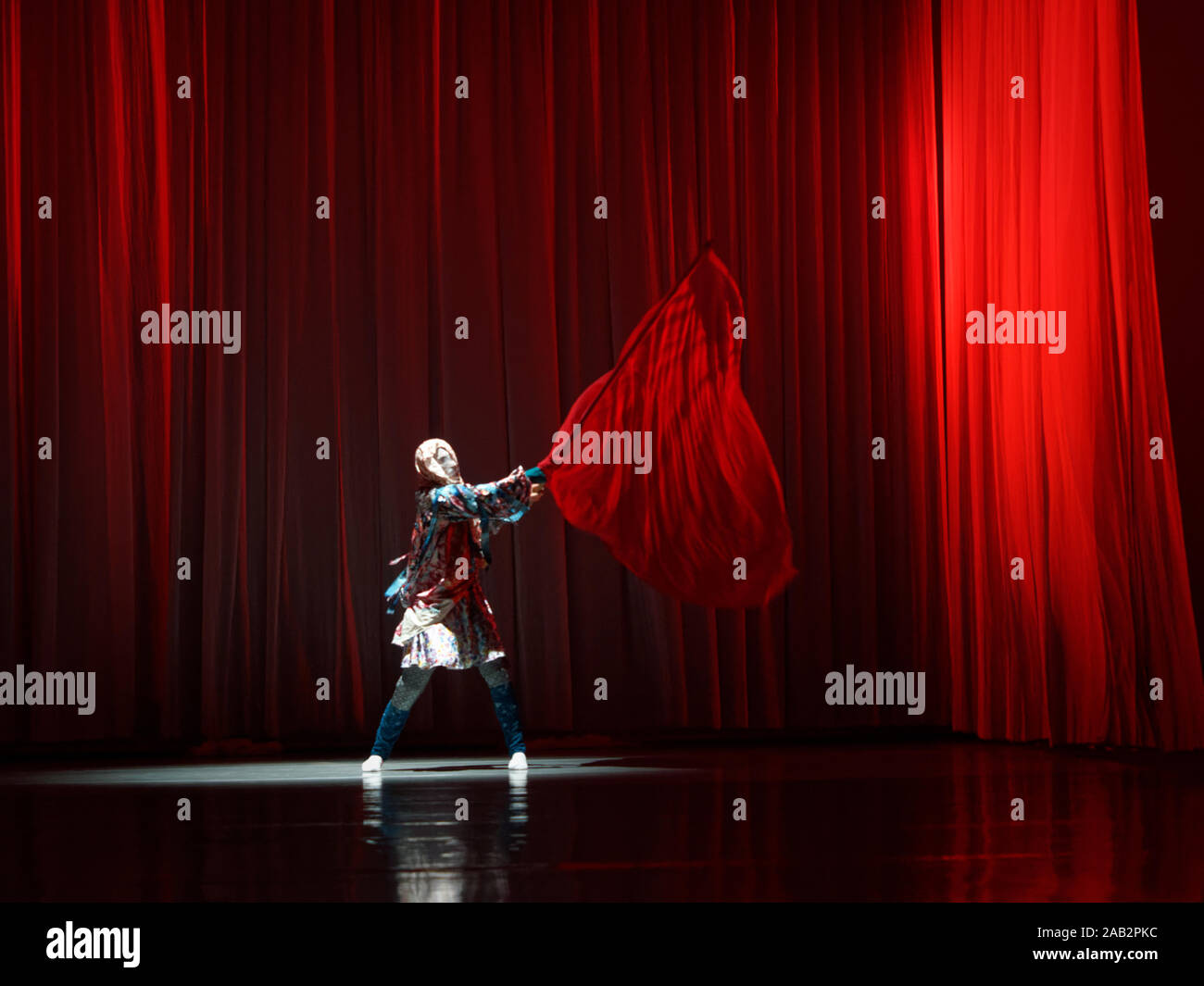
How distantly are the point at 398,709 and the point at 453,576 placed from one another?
0.63 metres

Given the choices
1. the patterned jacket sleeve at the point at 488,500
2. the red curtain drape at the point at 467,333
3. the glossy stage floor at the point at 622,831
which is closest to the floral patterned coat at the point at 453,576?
the patterned jacket sleeve at the point at 488,500

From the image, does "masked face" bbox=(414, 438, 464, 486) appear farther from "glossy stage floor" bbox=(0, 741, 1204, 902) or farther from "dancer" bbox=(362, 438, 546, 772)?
"glossy stage floor" bbox=(0, 741, 1204, 902)

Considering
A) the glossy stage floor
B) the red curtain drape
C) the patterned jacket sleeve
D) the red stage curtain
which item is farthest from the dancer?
the red stage curtain

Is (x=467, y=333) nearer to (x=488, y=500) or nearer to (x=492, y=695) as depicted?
(x=488, y=500)

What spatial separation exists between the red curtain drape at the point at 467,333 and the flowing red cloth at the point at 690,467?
1.80 m

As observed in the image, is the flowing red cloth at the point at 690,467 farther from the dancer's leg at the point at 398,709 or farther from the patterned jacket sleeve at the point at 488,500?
the dancer's leg at the point at 398,709

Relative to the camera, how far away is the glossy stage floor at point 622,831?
2.76 metres

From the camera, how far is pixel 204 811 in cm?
415

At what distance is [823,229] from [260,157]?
3.22 meters

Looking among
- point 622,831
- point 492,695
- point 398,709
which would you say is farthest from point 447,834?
point 398,709

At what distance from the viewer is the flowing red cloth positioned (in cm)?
484

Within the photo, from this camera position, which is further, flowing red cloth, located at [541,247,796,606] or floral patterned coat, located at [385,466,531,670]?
floral patterned coat, located at [385,466,531,670]

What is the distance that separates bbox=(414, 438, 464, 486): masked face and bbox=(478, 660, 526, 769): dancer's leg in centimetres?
81
